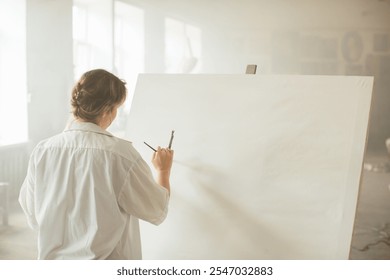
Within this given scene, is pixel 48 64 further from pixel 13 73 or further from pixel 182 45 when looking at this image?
pixel 182 45

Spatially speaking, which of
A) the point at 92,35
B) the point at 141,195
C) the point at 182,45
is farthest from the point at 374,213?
the point at 92,35

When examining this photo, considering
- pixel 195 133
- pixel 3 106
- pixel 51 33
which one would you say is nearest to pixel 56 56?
pixel 51 33

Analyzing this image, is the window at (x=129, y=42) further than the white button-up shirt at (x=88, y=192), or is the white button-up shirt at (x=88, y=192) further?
the window at (x=129, y=42)

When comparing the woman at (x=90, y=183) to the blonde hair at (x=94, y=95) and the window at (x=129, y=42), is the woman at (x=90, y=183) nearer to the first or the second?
the blonde hair at (x=94, y=95)

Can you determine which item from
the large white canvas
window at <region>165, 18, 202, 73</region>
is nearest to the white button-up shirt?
the large white canvas

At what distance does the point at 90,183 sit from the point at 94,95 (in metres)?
0.25

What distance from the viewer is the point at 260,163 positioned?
1.48 m

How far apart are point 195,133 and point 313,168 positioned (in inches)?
18.4

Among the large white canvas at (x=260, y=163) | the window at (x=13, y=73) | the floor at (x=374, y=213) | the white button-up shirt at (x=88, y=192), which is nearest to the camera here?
the white button-up shirt at (x=88, y=192)

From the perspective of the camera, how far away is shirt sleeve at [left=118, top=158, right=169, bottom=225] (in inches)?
45.0

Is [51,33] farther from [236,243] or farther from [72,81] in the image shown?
[236,243]

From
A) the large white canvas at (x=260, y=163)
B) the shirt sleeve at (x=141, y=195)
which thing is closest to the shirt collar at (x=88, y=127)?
the shirt sleeve at (x=141, y=195)

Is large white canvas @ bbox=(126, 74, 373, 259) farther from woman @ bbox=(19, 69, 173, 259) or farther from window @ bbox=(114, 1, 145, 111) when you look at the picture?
window @ bbox=(114, 1, 145, 111)

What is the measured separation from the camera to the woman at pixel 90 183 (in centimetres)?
113
